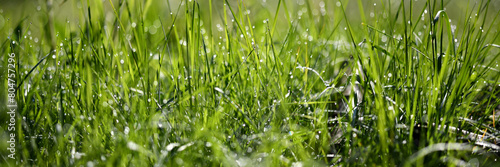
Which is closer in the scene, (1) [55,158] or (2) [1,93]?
(1) [55,158]

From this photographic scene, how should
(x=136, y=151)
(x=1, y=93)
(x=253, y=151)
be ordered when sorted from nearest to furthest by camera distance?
1. (x=136, y=151)
2. (x=253, y=151)
3. (x=1, y=93)

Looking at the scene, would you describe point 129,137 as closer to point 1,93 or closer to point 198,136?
point 198,136

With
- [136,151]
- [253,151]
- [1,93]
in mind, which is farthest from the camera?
[1,93]

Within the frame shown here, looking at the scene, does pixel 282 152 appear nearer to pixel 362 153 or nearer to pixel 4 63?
pixel 362 153

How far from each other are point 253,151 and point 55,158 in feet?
1.51

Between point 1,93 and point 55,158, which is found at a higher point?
point 1,93

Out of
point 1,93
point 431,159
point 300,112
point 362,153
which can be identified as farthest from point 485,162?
point 1,93

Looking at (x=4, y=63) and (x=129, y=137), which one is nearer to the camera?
(x=129, y=137)

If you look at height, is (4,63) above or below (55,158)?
above

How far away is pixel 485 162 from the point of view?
0.90 meters

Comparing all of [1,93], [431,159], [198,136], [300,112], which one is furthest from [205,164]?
[1,93]

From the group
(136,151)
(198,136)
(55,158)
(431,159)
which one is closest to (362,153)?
(431,159)

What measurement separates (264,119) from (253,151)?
0.10 metres

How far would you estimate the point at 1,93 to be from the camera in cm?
107
